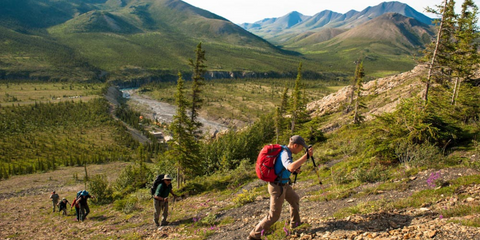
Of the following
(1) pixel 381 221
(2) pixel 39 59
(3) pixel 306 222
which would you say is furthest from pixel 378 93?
(2) pixel 39 59

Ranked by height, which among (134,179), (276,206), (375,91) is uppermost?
(375,91)

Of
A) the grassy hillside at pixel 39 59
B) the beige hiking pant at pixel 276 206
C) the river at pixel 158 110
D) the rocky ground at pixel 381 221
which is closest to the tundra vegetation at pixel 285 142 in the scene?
the rocky ground at pixel 381 221

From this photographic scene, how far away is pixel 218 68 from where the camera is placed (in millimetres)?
184375

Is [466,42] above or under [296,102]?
above

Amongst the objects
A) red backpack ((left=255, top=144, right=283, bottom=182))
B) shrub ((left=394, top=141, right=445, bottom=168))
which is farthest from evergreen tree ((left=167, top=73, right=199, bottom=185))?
red backpack ((left=255, top=144, right=283, bottom=182))

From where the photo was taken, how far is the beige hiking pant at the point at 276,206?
5889mm

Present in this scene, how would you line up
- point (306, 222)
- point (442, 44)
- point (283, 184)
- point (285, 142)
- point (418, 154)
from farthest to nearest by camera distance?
point (285, 142) → point (442, 44) → point (418, 154) → point (306, 222) → point (283, 184)

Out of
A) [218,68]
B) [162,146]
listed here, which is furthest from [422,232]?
[218,68]

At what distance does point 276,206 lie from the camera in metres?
5.98

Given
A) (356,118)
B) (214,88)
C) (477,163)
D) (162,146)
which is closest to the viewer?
(477,163)

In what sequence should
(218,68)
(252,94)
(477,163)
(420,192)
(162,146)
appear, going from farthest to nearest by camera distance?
1. (218,68)
2. (252,94)
3. (162,146)
4. (477,163)
5. (420,192)

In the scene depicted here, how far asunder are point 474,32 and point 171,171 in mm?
29272

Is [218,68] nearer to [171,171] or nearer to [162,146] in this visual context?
[162,146]

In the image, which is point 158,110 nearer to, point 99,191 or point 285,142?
point 285,142
